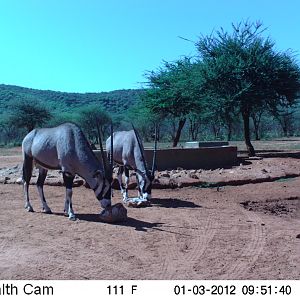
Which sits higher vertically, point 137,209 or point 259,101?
point 259,101

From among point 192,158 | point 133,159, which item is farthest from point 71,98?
point 133,159

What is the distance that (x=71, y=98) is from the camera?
85.6 metres

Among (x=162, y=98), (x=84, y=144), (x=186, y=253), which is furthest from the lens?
(x=162, y=98)

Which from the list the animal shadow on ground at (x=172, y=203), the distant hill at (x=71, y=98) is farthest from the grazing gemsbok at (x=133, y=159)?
the distant hill at (x=71, y=98)

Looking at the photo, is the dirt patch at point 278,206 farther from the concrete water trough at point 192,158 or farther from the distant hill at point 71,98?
the distant hill at point 71,98

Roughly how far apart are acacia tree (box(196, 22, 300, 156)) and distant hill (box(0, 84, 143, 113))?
5164 centimetres

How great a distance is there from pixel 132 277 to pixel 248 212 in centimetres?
521

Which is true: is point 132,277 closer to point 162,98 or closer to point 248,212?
point 248,212

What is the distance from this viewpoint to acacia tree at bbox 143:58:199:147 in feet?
93.0

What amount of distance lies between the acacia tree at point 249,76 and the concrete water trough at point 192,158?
5.15 meters

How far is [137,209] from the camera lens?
11391mm

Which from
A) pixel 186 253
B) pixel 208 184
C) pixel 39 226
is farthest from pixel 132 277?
pixel 208 184

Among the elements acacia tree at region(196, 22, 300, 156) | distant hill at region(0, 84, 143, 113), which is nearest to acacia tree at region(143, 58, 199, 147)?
acacia tree at region(196, 22, 300, 156)

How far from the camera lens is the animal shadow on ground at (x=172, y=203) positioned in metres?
11.8
